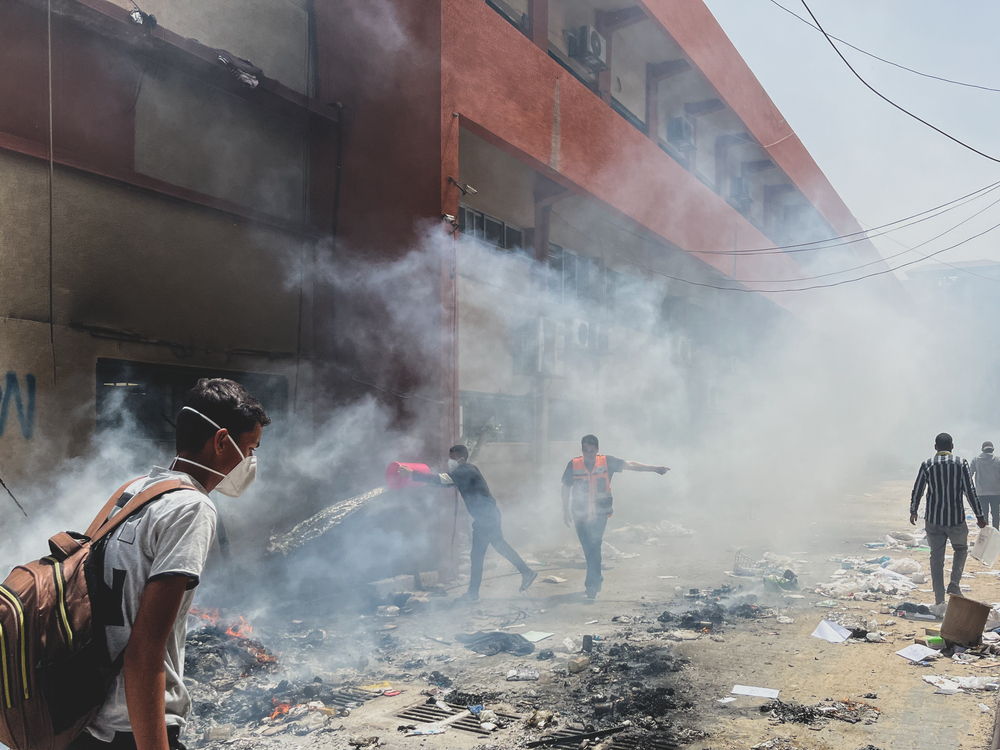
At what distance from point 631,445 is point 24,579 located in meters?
14.7

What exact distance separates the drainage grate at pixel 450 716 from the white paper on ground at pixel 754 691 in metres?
1.50

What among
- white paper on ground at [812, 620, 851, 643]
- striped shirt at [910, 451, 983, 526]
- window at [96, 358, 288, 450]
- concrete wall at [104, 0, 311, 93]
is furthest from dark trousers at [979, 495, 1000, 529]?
concrete wall at [104, 0, 311, 93]

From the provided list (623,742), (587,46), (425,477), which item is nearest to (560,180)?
(587,46)

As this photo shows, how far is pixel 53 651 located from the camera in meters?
1.57

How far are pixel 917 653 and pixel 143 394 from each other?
7197 millimetres

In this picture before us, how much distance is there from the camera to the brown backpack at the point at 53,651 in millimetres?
1538

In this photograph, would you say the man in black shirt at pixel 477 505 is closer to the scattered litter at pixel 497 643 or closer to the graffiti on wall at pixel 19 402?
the scattered litter at pixel 497 643

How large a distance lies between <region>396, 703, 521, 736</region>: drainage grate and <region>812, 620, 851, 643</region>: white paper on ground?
10.5 ft

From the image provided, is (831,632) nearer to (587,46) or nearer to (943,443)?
(943,443)

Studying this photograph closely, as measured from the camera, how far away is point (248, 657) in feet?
17.6

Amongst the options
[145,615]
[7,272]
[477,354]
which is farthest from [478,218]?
[145,615]

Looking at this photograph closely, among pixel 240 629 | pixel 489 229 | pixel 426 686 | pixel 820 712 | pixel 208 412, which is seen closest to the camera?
pixel 208 412

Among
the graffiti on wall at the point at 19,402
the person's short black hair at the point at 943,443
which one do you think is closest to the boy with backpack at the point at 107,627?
the graffiti on wall at the point at 19,402

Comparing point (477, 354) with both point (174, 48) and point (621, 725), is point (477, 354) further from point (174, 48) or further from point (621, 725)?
point (621, 725)
